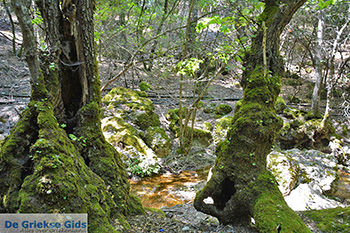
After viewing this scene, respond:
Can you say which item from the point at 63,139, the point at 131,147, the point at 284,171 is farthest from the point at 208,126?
the point at 63,139

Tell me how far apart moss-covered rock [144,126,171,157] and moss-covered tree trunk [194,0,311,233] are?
4495 millimetres

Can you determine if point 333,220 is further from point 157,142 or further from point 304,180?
point 157,142

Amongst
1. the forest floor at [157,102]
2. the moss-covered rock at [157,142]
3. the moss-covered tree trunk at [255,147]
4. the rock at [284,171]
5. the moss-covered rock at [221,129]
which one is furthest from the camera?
the moss-covered rock at [221,129]

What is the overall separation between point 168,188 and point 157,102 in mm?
6523

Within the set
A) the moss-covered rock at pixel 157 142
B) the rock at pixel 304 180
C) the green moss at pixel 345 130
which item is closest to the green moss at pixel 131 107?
the moss-covered rock at pixel 157 142

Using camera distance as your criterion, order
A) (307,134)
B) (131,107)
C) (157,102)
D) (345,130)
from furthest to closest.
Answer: (157,102) < (345,130) < (307,134) < (131,107)

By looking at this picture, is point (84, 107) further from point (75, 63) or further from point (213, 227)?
point (213, 227)

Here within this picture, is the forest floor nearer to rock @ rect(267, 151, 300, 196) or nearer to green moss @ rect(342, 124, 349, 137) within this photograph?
green moss @ rect(342, 124, 349, 137)

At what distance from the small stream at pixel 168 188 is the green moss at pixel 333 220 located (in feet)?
9.43

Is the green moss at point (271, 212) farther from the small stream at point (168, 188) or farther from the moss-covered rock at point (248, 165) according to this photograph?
the small stream at point (168, 188)

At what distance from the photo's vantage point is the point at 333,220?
290 centimetres

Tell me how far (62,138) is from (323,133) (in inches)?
464

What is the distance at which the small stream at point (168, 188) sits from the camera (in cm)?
549

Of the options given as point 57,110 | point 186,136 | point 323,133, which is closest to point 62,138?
point 57,110
